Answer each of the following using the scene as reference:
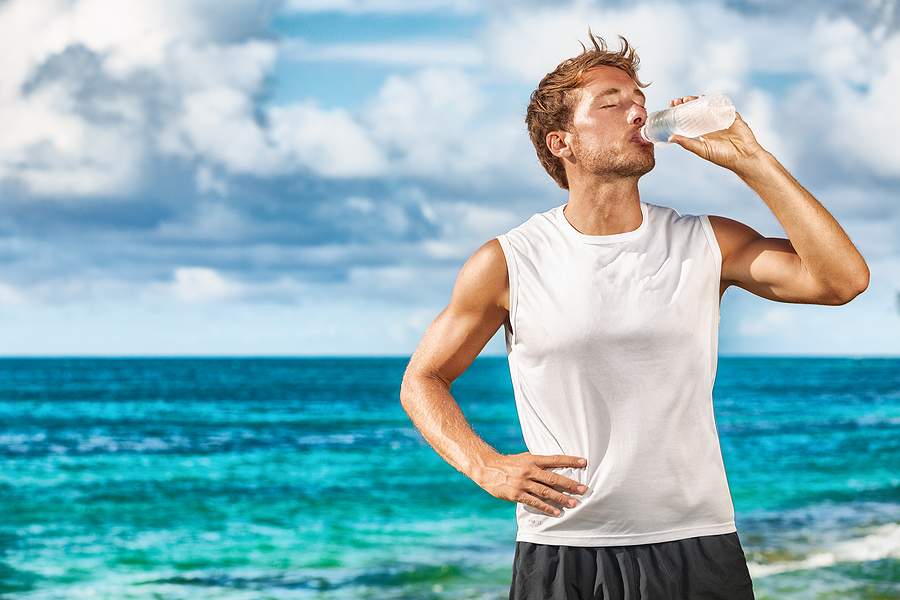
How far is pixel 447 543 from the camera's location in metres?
15.7

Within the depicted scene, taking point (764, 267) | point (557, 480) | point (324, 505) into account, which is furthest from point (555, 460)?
point (324, 505)

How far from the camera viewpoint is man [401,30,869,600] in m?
2.73

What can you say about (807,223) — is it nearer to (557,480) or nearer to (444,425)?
(557,480)

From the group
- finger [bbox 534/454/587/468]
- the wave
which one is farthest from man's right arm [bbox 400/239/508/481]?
the wave

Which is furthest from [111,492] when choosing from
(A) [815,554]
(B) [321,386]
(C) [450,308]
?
(B) [321,386]

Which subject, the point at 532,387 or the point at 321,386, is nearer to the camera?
the point at 532,387

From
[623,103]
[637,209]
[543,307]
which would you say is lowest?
[543,307]

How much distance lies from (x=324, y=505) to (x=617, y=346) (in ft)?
60.1

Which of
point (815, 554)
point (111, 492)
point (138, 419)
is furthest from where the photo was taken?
point (138, 419)

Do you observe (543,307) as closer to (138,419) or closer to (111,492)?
(111,492)

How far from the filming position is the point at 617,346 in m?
2.77

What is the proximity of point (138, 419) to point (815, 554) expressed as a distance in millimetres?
30749

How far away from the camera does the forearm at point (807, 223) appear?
2676 millimetres

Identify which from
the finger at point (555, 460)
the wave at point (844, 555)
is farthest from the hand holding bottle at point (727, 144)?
the wave at point (844, 555)
